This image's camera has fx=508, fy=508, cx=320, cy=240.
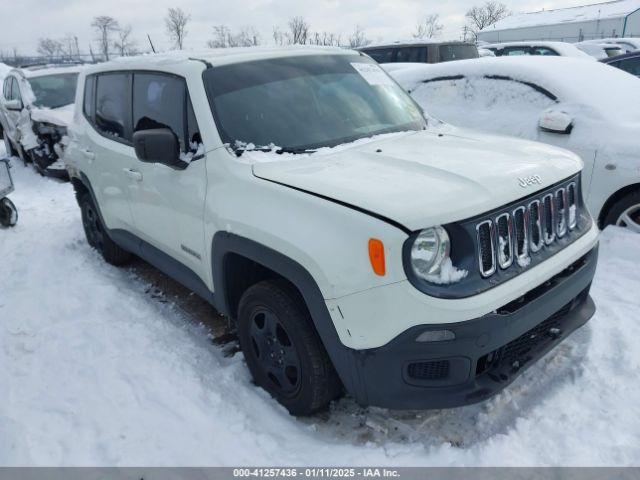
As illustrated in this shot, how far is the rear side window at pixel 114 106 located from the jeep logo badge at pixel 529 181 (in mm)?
2825

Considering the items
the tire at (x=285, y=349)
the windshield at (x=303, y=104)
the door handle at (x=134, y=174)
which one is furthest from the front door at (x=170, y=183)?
the tire at (x=285, y=349)

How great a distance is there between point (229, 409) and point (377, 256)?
4.35 ft

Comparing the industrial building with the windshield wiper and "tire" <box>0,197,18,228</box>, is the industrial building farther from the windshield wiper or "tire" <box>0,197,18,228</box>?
the windshield wiper

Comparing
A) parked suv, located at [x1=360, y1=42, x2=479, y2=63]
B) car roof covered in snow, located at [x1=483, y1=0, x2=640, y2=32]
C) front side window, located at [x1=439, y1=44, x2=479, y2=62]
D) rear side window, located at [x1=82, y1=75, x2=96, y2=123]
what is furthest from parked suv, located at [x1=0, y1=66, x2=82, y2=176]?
car roof covered in snow, located at [x1=483, y1=0, x2=640, y2=32]

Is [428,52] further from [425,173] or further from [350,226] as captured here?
[350,226]

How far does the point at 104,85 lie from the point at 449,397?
3.74m

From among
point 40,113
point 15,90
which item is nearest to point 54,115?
point 40,113

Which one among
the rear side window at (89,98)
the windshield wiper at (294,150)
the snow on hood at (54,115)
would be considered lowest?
the snow on hood at (54,115)

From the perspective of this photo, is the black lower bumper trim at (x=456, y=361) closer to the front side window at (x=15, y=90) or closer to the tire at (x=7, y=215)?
the tire at (x=7, y=215)

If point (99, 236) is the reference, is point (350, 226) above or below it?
above

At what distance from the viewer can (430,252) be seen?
2.13m

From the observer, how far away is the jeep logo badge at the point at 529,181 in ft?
7.77

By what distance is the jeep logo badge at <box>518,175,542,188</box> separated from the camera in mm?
2367

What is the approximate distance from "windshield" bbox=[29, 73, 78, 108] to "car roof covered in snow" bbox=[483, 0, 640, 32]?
55967 millimetres
